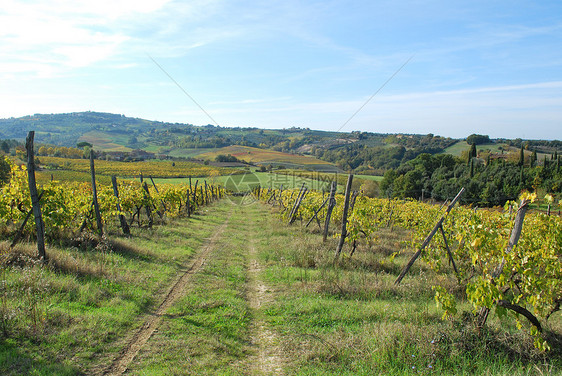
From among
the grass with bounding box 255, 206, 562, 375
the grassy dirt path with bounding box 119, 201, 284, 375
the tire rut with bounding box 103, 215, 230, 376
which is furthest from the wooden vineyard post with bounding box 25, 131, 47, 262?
the grass with bounding box 255, 206, 562, 375

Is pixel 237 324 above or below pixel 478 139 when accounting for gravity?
below

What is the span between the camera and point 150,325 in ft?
17.1

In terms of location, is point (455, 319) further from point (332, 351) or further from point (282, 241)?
point (282, 241)

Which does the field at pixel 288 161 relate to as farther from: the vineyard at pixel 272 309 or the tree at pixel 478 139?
the tree at pixel 478 139

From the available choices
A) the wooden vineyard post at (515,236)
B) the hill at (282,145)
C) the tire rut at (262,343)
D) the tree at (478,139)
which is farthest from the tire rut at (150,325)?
the tree at (478,139)

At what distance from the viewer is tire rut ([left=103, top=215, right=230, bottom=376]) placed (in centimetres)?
405

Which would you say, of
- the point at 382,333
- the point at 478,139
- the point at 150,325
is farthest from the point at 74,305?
the point at 478,139

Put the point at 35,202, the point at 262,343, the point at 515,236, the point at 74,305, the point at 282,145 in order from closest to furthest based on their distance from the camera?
the point at 515,236 → the point at 262,343 → the point at 74,305 → the point at 35,202 → the point at 282,145

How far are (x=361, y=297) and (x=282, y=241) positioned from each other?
5.87 m

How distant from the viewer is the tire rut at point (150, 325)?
4.05 meters

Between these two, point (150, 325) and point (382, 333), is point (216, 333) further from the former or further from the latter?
point (382, 333)

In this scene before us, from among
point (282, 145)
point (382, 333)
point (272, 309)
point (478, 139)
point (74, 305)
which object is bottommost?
point (272, 309)

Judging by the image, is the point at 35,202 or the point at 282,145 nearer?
the point at 35,202

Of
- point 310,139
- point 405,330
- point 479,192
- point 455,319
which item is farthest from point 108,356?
point 310,139
